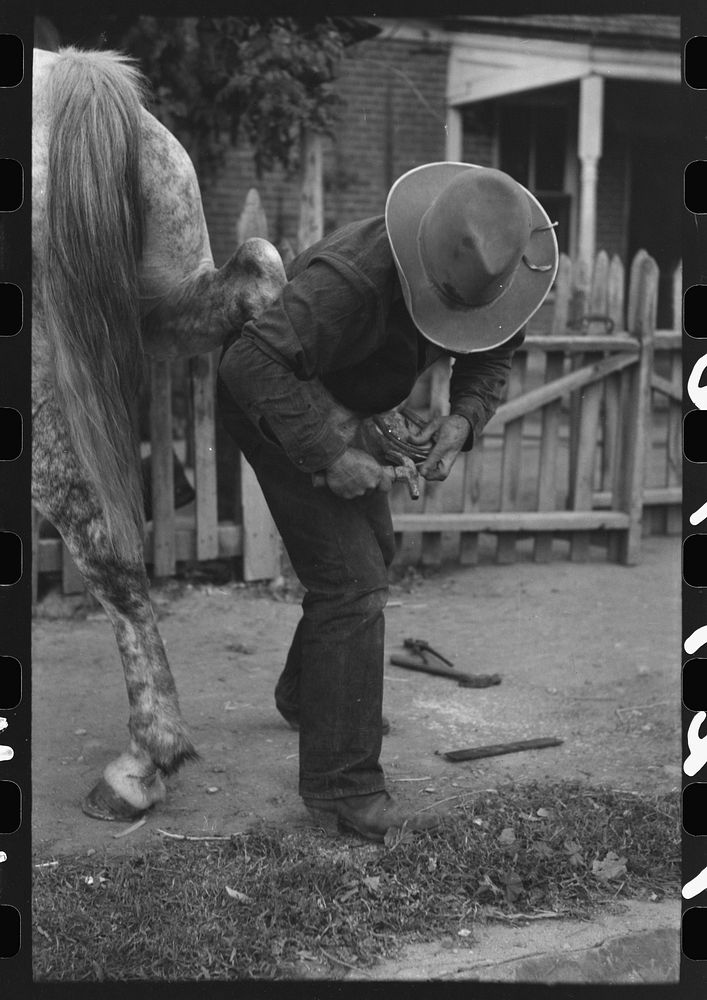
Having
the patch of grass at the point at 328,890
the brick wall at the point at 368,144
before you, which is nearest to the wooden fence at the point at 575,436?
the patch of grass at the point at 328,890

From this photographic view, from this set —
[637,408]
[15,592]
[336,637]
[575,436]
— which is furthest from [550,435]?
[15,592]

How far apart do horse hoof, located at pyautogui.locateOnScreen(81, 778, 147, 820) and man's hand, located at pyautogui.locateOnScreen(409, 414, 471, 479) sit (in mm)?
1207

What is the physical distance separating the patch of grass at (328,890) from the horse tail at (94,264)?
85 cm

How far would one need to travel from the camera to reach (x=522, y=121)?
1253 cm

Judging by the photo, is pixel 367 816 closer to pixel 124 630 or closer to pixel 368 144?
pixel 124 630

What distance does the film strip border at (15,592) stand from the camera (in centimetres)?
222

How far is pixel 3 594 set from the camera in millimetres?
2270

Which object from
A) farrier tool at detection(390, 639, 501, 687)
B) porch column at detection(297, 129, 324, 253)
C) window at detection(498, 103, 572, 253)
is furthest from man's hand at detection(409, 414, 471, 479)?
window at detection(498, 103, 572, 253)

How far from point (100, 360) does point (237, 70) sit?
13.2 feet

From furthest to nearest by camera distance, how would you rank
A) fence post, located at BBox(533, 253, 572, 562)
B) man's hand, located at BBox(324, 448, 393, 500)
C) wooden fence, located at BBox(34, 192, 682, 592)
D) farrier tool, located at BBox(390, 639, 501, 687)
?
fence post, located at BBox(533, 253, 572, 562), wooden fence, located at BBox(34, 192, 682, 592), farrier tool, located at BBox(390, 639, 501, 687), man's hand, located at BBox(324, 448, 393, 500)

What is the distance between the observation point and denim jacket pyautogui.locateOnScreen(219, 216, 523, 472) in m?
2.65

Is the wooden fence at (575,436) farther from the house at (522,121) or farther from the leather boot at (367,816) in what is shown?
the house at (522,121)

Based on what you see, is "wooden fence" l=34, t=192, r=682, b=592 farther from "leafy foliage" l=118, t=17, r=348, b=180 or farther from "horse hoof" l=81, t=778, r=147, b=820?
"horse hoof" l=81, t=778, r=147, b=820

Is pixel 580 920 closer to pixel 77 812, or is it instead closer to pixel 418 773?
pixel 418 773
